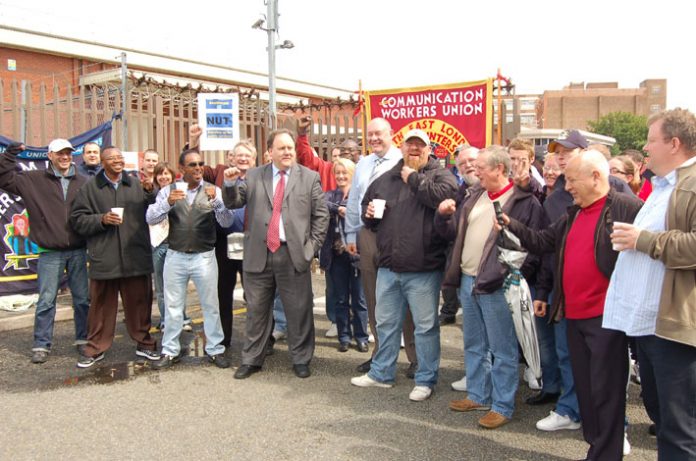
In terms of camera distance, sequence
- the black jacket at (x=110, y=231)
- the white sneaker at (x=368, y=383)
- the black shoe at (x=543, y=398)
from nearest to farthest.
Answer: the black shoe at (x=543, y=398) → the white sneaker at (x=368, y=383) → the black jacket at (x=110, y=231)

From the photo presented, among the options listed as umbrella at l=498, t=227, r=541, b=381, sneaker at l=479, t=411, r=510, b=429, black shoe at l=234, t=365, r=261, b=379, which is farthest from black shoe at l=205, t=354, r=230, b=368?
umbrella at l=498, t=227, r=541, b=381

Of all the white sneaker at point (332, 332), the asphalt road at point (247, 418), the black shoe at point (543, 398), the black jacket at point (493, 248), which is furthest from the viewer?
the white sneaker at point (332, 332)

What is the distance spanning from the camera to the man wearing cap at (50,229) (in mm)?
6020

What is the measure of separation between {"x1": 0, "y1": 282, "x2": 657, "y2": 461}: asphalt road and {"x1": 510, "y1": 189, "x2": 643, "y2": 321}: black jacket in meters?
1.08

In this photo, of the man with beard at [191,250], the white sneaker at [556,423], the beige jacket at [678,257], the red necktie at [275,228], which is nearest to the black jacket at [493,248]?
the white sneaker at [556,423]

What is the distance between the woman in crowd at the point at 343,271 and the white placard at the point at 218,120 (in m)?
2.16

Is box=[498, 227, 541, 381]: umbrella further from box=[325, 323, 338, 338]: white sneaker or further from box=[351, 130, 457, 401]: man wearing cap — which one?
box=[325, 323, 338, 338]: white sneaker

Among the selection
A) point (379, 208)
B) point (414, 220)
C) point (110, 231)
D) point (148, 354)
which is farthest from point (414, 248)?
point (110, 231)

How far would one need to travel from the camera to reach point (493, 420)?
165 inches

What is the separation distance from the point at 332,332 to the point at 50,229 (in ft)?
10.6

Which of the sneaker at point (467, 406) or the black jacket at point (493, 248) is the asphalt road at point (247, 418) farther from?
the black jacket at point (493, 248)

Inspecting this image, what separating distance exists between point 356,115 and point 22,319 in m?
6.33

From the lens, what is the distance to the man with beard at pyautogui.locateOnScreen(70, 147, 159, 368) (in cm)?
582

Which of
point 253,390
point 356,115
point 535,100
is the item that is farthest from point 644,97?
point 253,390
